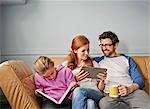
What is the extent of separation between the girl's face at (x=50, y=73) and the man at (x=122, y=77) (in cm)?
41

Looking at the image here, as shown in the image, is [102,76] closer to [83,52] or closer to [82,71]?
[82,71]

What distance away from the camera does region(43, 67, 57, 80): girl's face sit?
2.10 metres

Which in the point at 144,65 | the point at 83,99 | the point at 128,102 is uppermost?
the point at 144,65

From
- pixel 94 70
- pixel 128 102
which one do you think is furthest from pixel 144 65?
pixel 94 70

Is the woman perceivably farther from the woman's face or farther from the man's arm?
the man's arm

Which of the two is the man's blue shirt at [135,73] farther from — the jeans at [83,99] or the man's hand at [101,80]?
the jeans at [83,99]

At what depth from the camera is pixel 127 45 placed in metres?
2.84

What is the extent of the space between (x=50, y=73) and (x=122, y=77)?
0.71 m

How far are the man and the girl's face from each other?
1.35ft

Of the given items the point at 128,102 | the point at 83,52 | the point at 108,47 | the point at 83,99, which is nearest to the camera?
the point at 83,99

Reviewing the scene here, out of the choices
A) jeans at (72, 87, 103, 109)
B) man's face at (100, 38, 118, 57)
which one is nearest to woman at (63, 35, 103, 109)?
jeans at (72, 87, 103, 109)

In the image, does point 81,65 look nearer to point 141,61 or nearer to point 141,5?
point 141,61

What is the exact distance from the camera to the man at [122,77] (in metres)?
2.20

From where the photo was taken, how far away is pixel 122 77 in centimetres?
244
